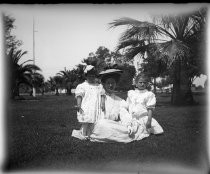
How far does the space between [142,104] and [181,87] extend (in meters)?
0.66

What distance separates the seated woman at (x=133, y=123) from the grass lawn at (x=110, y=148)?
0.48ft

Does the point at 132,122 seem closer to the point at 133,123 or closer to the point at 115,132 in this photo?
the point at 133,123

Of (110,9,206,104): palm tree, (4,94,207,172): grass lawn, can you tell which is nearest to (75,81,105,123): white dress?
(4,94,207,172): grass lawn

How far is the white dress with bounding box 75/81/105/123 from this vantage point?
18.2 feet

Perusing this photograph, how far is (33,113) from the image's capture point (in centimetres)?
632

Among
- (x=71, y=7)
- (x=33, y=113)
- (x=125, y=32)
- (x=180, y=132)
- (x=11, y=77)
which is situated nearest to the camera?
(x=71, y=7)

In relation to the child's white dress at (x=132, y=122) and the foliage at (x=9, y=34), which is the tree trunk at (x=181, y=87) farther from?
the foliage at (x=9, y=34)

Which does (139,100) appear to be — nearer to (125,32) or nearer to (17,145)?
(125,32)

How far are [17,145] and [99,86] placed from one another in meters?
1.56

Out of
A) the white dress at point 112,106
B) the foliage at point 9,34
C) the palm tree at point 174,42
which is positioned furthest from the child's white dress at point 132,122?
the foliage at point 9,34

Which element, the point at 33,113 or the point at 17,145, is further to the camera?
the point at 33,113

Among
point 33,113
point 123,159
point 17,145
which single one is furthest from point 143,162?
point 33,113

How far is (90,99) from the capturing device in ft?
18.2

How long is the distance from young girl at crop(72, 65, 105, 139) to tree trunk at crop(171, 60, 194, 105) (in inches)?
45.4
